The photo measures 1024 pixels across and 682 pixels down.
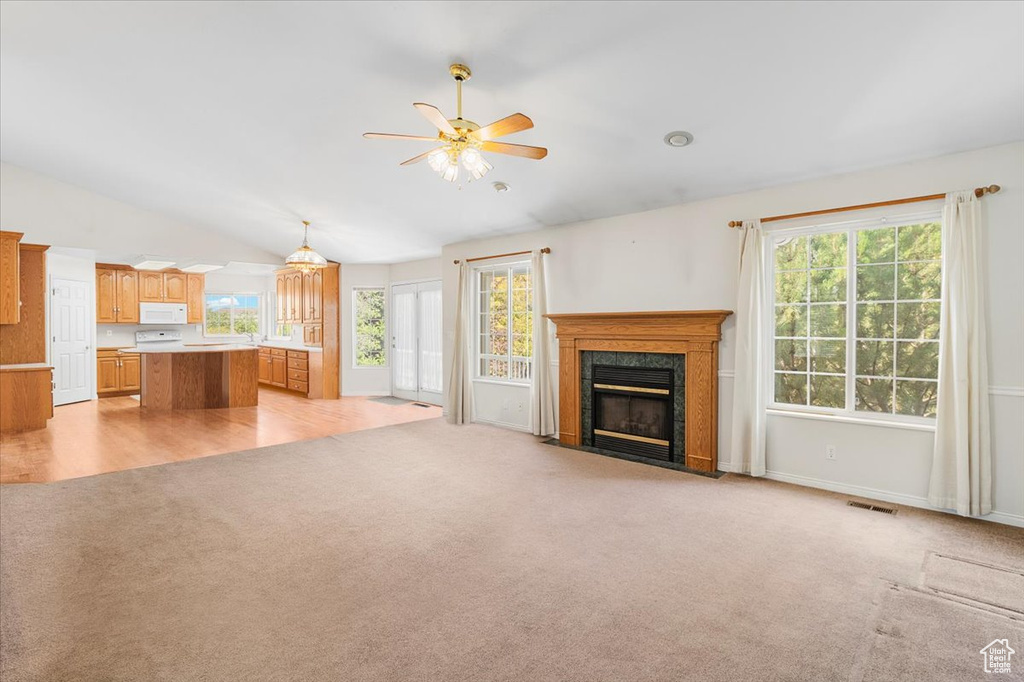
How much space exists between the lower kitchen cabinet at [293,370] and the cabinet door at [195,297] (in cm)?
134

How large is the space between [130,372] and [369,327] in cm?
445

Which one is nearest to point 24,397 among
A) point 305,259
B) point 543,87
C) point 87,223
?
point 87,223

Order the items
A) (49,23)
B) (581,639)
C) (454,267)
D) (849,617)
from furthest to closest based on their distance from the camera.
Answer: (454,267)
(49,23)
(849,617)
(581,639)

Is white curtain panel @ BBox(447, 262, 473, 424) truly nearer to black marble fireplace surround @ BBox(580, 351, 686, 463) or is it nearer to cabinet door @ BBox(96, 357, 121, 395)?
black marble fireplace surround @ BBox(580, 351, 686, 463)

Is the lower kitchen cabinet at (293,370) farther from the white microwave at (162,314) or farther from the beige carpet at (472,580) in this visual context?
the beige carpet at (472,580)

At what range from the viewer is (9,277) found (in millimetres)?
6262

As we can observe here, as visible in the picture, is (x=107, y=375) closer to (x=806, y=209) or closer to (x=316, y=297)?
(x=316, y=297)

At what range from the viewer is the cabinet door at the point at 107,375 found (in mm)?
8820

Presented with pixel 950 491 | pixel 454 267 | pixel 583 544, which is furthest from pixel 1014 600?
pixel 454 267

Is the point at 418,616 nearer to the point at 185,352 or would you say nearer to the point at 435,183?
the point at 435,183

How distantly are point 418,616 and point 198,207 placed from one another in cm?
709

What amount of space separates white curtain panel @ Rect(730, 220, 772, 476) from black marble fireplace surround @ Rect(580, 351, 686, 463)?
22.1 inches

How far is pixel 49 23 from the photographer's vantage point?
11.1 ft

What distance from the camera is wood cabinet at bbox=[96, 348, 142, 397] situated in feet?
29.0
